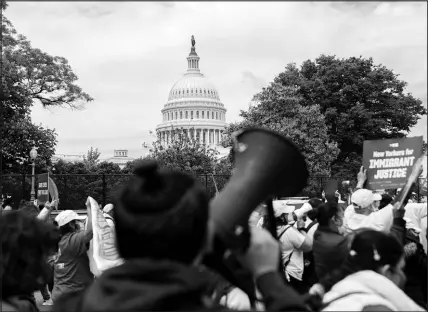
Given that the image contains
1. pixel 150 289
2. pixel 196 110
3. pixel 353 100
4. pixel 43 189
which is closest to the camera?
pixel 150 289

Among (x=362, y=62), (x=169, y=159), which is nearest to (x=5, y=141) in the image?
(x=169, y=159)

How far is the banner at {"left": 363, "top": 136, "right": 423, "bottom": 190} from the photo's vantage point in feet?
20.3

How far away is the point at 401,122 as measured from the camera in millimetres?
47688

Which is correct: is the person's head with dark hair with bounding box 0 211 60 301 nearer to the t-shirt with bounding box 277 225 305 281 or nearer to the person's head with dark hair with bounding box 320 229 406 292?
the person's head with dark hair with bounding box 320 229 406 292

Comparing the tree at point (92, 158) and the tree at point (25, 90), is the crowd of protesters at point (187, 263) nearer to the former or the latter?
the tree at point (25, 90)

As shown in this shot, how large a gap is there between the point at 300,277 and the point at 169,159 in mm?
37470

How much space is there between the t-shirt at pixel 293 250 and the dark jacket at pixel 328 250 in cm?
121

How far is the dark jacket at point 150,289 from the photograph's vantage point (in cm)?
152

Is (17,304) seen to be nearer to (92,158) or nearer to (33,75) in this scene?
(33,75)

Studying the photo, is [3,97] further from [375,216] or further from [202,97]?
[202,97]

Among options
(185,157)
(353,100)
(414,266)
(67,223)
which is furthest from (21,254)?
(353,100)

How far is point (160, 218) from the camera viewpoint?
63.4 inches

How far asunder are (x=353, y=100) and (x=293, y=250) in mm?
41569

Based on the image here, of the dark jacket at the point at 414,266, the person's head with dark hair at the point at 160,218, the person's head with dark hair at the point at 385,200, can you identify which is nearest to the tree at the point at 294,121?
the person's head with dark hair at the point at 385,200
